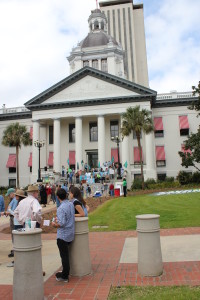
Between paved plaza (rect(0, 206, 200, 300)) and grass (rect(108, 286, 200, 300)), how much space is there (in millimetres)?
210

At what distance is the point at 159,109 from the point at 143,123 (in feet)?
47.2

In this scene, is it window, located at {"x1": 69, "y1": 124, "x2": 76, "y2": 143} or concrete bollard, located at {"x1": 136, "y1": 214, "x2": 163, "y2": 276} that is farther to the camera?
window, located at {"x1": 69, "y1": 124, "x2": 76, "y2": 143}

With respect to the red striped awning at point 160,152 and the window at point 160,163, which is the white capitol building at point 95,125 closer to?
the red striped awning at point 160,152

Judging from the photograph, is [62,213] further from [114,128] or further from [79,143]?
[114,128]

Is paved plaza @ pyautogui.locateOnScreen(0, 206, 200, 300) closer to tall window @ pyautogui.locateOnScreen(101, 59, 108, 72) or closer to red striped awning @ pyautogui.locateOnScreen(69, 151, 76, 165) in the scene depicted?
red striped awning @ pyautogui.locateOnScreen(69, 151, 76, 165)

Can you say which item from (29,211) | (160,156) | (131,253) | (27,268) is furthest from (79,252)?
(160,156)

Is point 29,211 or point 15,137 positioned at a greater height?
point 15,137

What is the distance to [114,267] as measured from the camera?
638cm

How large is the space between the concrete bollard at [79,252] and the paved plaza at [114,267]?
159 mm

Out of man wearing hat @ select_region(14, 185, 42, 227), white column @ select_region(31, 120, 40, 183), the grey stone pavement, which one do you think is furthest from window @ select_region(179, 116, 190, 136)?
man wearing hat @ select_region(14, 185, 42, 227)

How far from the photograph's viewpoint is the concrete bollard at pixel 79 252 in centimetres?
589

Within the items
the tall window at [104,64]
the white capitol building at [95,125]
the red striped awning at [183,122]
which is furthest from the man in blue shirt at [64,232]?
the tall window at [104,64]

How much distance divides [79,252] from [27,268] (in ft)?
5.21

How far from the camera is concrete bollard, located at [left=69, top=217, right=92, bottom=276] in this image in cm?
589
